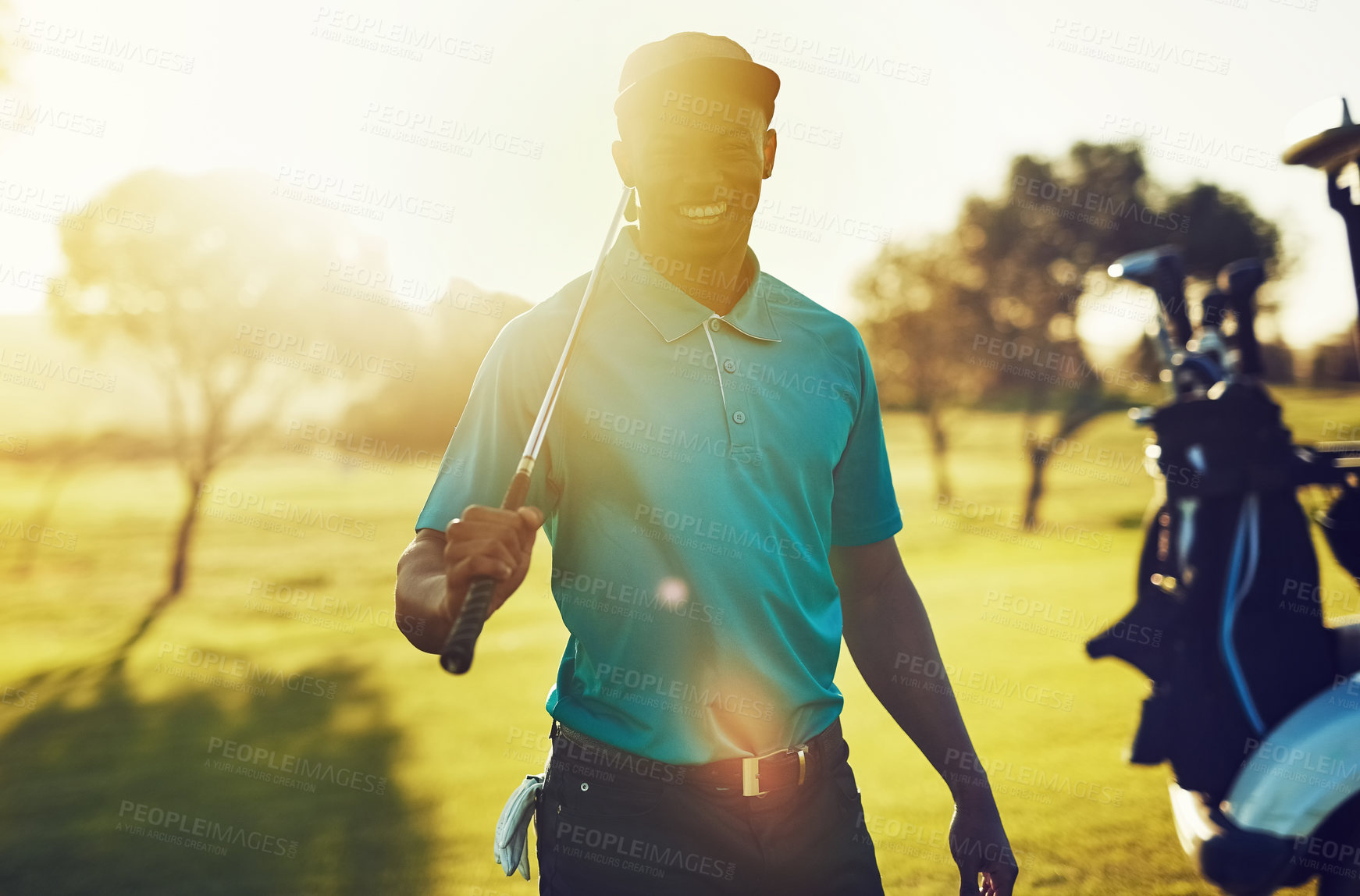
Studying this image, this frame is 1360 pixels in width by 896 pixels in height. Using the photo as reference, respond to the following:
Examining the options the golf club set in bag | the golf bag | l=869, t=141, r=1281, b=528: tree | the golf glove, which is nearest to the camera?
the golf glove

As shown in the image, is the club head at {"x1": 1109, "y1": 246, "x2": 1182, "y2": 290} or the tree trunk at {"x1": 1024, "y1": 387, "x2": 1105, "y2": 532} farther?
the tree trunk at {"x1": 1024, "y1": 387, "x2": 1105, "y2": 532}

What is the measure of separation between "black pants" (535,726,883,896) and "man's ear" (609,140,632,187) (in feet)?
4.76

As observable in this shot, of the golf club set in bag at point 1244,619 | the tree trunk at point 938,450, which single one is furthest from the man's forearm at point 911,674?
the tree trunk at point 938,450

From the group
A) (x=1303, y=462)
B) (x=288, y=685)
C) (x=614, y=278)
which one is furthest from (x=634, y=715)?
(x=288, y=685)

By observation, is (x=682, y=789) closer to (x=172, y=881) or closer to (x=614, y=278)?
(x=614, y=278)

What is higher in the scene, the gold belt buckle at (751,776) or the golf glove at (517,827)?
the gold belt buckle at (751,776)

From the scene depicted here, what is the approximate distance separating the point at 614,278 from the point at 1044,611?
12.0m

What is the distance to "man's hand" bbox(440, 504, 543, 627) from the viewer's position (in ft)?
4.47

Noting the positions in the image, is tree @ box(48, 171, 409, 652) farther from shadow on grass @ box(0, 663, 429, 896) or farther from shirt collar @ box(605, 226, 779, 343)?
shirt collar @ box(605, 226, 779, 343)

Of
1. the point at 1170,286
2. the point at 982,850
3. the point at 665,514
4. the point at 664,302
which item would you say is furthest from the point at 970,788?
the point at 1170,286

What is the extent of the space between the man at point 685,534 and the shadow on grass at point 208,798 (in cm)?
411

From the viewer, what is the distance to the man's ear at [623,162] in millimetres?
2219

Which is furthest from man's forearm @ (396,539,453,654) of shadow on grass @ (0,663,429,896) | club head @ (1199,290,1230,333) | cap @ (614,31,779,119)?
shadow on grass @ (0,663,429,896)

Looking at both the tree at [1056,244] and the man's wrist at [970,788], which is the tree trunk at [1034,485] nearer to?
the tree at [1056,244]
